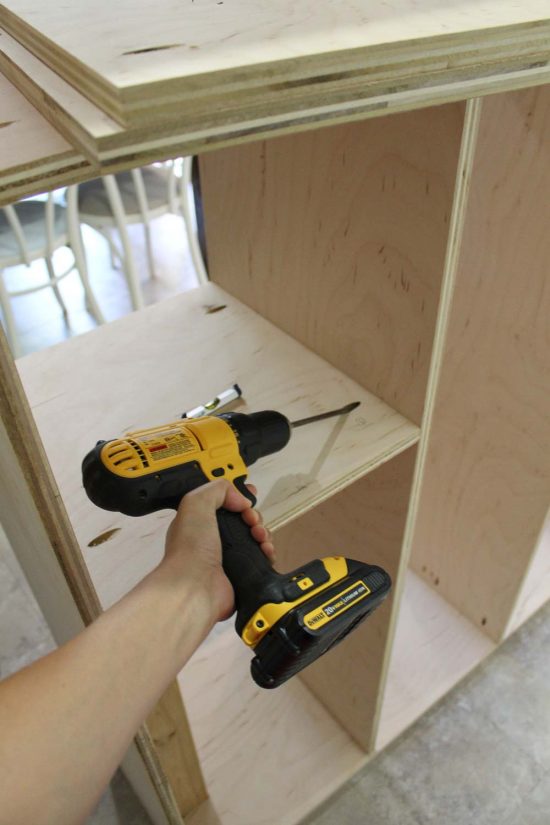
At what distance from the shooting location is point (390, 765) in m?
1.18

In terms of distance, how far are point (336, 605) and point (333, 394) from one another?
291mm

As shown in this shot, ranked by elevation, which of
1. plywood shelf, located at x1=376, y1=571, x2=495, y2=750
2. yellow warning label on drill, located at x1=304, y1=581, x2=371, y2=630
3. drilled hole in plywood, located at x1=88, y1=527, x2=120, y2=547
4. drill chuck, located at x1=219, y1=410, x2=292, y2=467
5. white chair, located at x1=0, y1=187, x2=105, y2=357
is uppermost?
A: drill chuck, located at x1=219, y1=410, x2=292, y2=467

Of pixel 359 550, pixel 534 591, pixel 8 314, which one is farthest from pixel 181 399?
pixel 8 314

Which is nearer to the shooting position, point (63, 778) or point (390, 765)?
point (63, 778)

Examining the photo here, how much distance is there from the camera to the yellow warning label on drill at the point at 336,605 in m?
0.53

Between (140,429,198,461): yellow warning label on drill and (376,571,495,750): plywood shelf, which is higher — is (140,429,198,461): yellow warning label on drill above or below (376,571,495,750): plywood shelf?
above

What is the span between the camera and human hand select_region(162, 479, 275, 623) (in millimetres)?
530

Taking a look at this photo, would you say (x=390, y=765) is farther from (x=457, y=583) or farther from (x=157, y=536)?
(x=157, y=536)

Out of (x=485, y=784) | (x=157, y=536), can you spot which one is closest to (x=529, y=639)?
(x=485, y=784)

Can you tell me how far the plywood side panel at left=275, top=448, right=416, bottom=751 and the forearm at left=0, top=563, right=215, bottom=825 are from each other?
376 millimetres

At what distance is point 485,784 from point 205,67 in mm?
1253

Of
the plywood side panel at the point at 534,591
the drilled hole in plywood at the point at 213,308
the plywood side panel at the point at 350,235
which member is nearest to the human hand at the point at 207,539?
the plywood side panel at the point at 350,235

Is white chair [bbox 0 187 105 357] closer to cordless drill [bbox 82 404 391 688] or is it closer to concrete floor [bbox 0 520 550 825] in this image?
concrete floor [bbox 0 520 550 825]

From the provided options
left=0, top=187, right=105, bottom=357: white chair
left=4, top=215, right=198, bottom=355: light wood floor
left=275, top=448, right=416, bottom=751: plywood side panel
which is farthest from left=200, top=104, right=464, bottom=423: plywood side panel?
left=4, top=215, right=198, bottom=355: light wood floor
